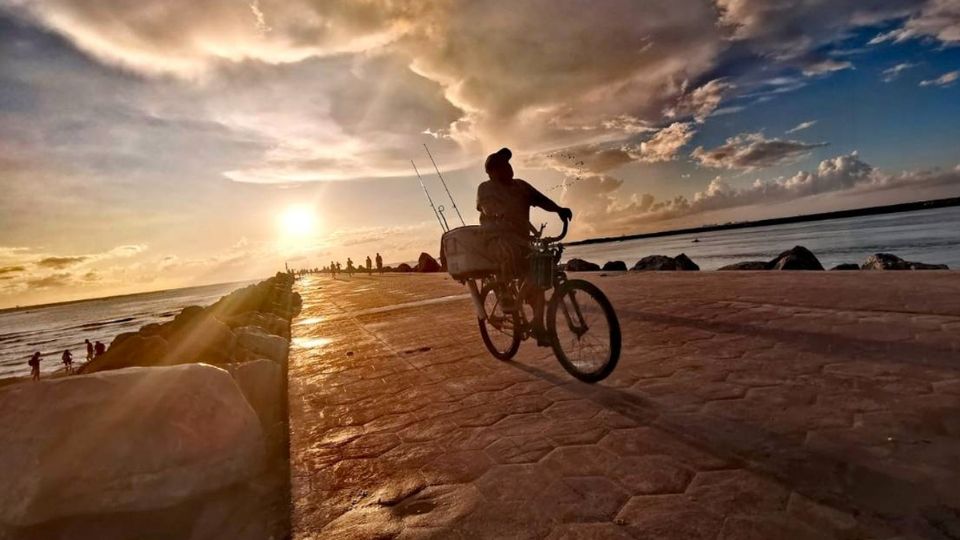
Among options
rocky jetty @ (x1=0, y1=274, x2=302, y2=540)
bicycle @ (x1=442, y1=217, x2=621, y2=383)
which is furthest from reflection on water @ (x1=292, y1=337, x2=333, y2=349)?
rocky jetty @ (x1=0, y1=274, x2=302, y2=540)

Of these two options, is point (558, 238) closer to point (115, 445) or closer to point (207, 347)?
point (115, 445)

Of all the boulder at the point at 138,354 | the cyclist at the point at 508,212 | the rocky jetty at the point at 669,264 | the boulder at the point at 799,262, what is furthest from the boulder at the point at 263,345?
the rocky jetty at the point at 669,264

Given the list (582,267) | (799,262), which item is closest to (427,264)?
(582,267)

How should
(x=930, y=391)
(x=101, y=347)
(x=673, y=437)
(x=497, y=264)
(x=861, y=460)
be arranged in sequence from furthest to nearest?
(x=101, y=347)
(x=497, y=264)
(x=930, y=391)
(x=673, y=437)
(x=861, y=460)

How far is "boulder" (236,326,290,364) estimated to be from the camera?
6344 millimetres

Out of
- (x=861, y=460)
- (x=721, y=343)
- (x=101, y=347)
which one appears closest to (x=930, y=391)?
(x=861, y=460)

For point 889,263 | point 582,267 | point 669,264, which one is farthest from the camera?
point 582,267

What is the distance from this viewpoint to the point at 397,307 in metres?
11.3

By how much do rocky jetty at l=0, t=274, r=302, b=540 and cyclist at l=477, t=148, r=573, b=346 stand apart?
8.04 ft

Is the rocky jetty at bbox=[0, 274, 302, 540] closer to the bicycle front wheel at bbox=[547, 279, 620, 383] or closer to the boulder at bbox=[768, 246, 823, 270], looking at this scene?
the bicycle front wheel at bbox=[547, 279, 620, 383]

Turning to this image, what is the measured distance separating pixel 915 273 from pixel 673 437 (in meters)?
8.37

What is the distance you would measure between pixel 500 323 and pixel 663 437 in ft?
7.63

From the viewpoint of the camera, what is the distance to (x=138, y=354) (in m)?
7.48

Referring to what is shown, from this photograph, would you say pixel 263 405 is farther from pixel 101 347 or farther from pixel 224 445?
pixel 101 347
